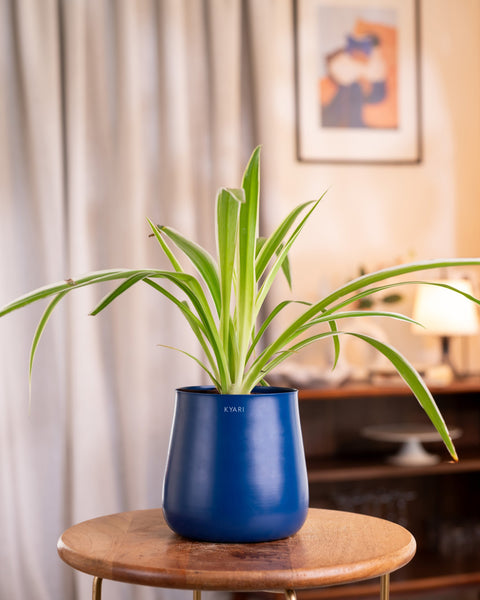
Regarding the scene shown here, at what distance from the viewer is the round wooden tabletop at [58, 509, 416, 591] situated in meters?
0.99

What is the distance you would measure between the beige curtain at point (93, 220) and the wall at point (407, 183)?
11.3 inches

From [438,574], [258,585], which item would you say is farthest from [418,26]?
[258,585]

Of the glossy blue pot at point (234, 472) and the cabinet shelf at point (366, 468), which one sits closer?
the glossy blue pot at point (234, 472)

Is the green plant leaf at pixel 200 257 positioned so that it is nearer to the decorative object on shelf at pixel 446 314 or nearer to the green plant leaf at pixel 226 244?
the green plant leaf at pixel 226 244

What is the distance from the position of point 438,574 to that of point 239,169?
1474 millimetres

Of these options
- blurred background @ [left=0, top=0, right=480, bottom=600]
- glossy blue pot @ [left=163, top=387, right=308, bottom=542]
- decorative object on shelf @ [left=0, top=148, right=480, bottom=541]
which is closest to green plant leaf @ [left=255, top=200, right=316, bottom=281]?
decorative object on shelf @ [left=0, top=148, right=480, bottom=541]

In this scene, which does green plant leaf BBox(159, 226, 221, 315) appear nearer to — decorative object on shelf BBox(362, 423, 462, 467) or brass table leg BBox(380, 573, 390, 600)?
brass table leg BBox(380, 573, 390, 600)

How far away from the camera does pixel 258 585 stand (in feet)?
3.22

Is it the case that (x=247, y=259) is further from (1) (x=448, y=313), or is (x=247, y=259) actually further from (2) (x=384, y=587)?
(1) (x=448, y=313)

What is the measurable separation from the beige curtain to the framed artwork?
1.19 ft

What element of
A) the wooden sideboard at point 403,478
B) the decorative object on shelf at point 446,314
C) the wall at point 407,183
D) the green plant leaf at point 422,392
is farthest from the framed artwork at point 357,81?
the green plant leaf at point 422,392

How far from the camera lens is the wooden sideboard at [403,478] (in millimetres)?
2459

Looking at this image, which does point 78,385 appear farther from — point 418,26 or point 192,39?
point 418,26

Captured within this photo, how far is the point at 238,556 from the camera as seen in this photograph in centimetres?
106
